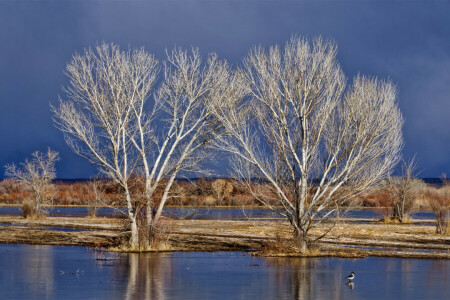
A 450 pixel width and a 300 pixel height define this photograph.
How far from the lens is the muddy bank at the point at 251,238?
95.5ft

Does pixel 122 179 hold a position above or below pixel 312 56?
below

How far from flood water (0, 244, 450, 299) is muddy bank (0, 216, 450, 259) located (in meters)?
2.26

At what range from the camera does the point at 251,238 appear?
115ft

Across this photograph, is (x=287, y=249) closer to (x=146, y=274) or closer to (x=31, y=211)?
(x=146, y=274)

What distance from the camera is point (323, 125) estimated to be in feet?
87.4

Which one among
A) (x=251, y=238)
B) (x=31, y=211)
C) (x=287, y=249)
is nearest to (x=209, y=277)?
(x=287, y=249)

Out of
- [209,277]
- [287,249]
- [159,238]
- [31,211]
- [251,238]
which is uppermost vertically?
[31,211]

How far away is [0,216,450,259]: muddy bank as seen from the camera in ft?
95.5

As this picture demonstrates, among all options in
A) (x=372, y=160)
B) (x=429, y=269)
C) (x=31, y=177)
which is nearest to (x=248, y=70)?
(x=372, y=160)

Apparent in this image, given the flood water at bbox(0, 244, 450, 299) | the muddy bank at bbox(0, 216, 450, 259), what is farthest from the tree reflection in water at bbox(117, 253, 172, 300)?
the muddy bank at bbox(0, 216, 450, 259)

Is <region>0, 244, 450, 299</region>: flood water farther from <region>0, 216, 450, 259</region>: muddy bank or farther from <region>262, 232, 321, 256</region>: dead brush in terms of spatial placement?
<region>0, 216, 450, 259</region>: muddy bank

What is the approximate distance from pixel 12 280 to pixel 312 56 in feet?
44.7

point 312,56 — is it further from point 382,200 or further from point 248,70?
point 382,200

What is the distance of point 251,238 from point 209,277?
47.4ft
